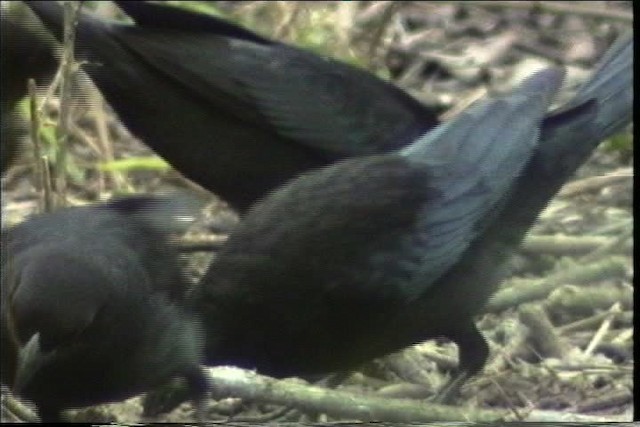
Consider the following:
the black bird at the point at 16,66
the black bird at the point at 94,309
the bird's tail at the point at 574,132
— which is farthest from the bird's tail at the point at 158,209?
the bird's tail at the point at 574,132

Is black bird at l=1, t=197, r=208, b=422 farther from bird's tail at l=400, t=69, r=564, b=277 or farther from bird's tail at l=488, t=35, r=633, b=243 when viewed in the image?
bird's tail at l=488, t=35, r=633, b=243

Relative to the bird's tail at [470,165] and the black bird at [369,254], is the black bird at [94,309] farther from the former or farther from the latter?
the bird's tail at [470,165]

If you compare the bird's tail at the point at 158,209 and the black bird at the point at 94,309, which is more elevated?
the bird's tail at the point at 158,209

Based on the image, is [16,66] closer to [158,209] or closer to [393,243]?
[158,209]

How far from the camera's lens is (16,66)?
63.6 inches

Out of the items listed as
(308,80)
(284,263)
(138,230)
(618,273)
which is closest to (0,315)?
(138,230)

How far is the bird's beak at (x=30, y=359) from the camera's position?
59.9 inches

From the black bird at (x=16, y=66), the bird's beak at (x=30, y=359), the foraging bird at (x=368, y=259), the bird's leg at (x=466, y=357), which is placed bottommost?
the bird's beak at (x=30, y=359)

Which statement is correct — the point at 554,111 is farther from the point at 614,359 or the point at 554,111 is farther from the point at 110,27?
the point at 110,27

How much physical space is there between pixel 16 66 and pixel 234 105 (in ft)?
0.88

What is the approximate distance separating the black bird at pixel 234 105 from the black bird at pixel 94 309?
0.08m

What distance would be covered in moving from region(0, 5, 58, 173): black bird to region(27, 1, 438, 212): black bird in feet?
0.10

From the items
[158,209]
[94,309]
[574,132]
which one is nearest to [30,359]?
[94,309]

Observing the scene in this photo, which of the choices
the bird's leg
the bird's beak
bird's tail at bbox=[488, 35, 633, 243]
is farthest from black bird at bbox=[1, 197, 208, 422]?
bird's tail at bbox=[488, 35, 633, 243]
